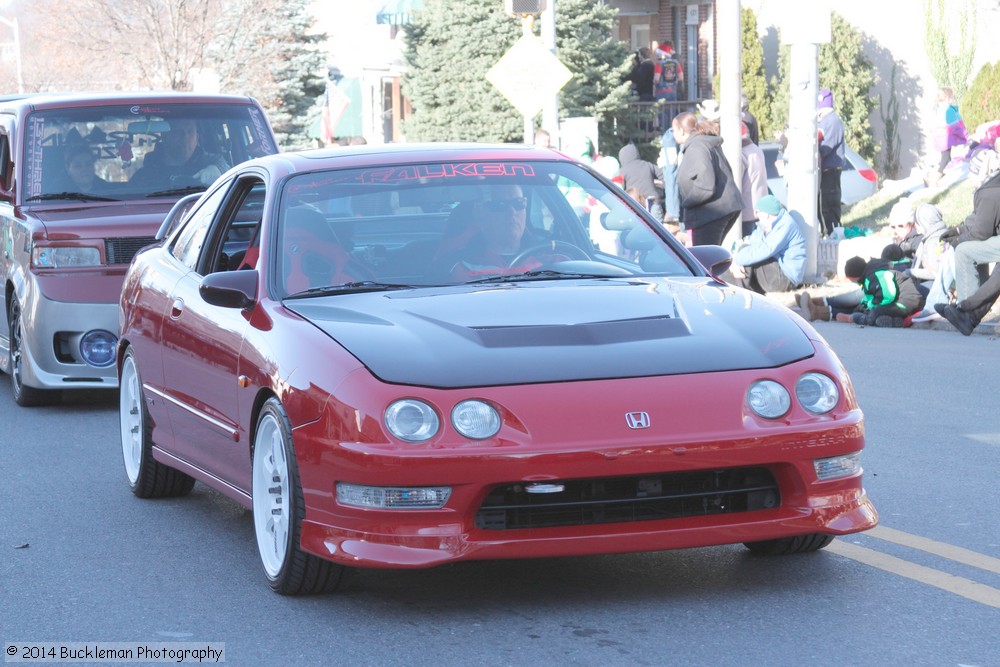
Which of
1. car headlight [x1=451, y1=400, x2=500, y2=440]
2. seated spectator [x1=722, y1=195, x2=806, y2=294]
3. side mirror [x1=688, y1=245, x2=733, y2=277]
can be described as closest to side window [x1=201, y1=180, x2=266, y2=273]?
side mirror [x1=688, y1=245, x2=733, y2=277]

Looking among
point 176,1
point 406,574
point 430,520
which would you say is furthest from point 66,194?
point 176,1

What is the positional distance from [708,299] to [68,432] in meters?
5.35

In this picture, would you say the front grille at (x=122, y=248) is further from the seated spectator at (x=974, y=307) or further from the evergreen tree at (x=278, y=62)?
the evergreen tree at (x=278, y=62)

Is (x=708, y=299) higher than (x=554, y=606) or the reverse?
higher

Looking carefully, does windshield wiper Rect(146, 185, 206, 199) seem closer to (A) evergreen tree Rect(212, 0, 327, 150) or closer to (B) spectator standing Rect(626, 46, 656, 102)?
(B) spectator standing Rect(626, 46, 656, 102)

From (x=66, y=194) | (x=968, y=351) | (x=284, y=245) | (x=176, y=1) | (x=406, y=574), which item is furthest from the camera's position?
(x=176, y=1)

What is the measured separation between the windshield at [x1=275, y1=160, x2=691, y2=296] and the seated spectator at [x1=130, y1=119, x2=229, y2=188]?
535cm

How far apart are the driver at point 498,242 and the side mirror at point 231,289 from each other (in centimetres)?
74

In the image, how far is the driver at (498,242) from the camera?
6.47 meters

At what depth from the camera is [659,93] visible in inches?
1528

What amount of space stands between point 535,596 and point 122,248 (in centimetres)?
610

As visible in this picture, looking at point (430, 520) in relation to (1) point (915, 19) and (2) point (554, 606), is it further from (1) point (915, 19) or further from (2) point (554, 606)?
(1) point (915, 19)

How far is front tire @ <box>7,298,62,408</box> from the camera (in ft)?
37.2

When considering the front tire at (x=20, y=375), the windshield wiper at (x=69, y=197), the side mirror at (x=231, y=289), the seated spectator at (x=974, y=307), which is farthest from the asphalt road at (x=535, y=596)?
the seated spectator at (x=974, y=307)
